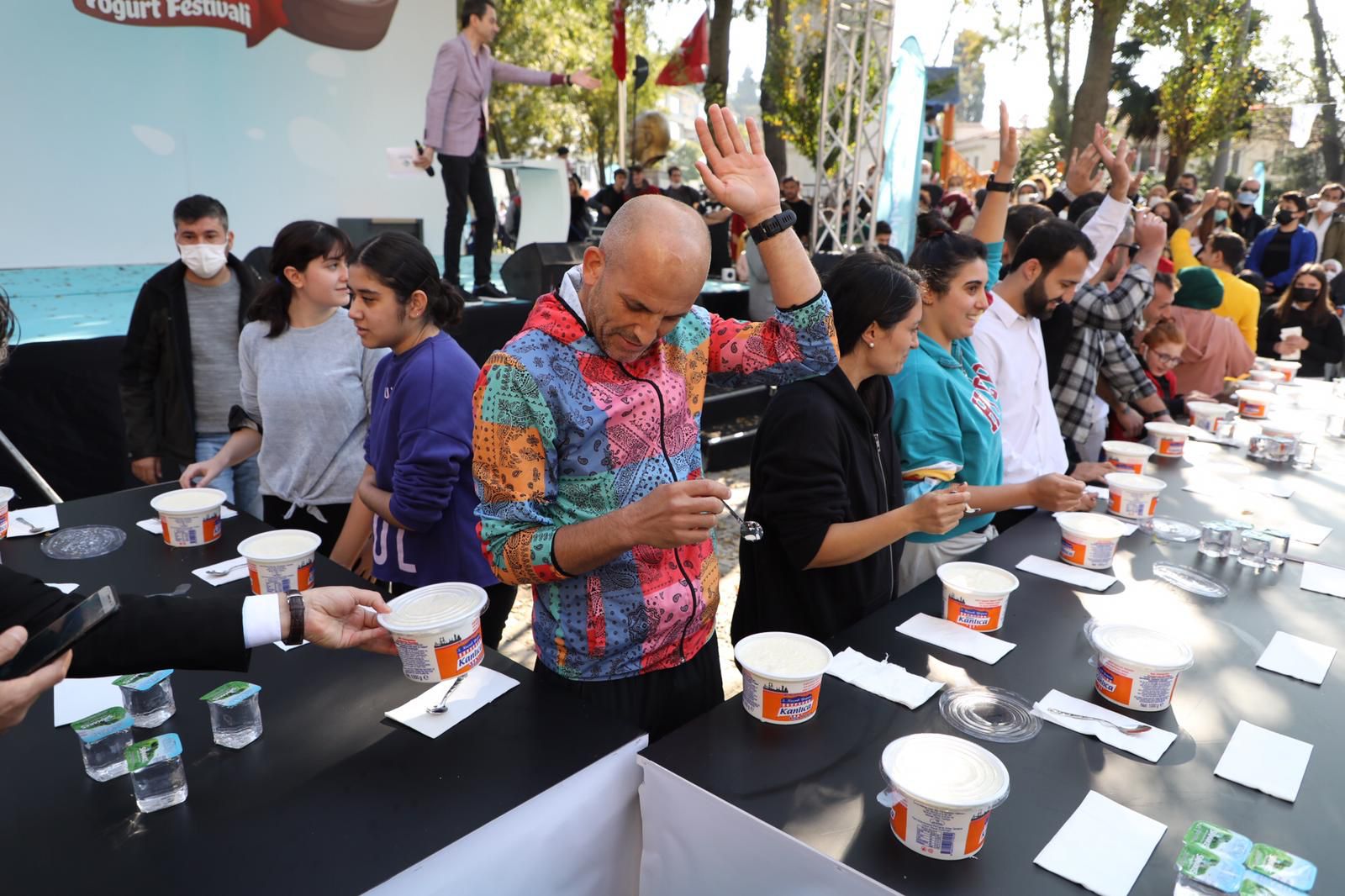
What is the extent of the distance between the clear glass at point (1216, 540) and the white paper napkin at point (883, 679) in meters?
1.26

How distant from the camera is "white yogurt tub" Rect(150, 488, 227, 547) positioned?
2.19 metres

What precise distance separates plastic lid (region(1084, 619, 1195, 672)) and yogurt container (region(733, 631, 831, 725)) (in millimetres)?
552

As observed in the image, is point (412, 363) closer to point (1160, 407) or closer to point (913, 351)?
point (913, 351)

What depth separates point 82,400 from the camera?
4.21 m

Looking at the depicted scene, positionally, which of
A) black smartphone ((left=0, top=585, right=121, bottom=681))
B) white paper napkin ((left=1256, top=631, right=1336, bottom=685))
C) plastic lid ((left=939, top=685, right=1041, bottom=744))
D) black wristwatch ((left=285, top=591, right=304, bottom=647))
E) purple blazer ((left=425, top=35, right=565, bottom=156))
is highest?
purple blazer ((left=425, top=35, right=565, bottom=156))

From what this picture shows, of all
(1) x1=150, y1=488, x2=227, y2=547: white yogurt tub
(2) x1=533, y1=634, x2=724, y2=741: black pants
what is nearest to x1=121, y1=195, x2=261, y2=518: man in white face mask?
(1) x1=150, y1=488, x2=227, y2=547: white yogurt tub

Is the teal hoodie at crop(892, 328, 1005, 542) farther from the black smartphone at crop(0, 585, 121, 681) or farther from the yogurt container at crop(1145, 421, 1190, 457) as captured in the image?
the black smartphone at crop(0, 585, 121, 681)

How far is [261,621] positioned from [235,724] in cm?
21

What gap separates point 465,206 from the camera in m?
6.28

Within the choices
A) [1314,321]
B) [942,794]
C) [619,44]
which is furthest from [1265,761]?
[619,44]

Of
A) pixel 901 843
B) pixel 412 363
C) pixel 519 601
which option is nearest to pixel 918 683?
pixel 901 843

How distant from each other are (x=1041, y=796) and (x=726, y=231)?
947cm

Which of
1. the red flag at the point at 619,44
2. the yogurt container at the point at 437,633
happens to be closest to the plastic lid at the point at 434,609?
the yogurt container at the point at 437,633

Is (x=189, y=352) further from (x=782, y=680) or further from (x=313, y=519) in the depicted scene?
(x=782, y=680)
